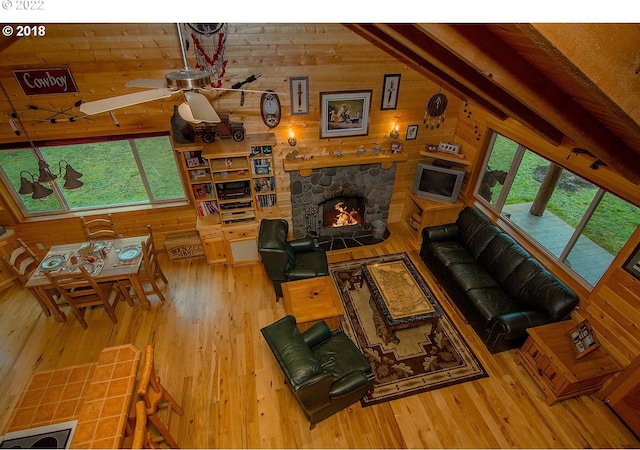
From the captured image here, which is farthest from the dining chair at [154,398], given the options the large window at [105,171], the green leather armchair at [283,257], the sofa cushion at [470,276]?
the sofa cushion at [470,276]

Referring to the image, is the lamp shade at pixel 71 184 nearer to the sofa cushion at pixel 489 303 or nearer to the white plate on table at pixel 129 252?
the white plate on table at pixel 129 252

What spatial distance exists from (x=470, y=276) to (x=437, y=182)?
1.74 meters

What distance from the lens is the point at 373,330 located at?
3.96 metres

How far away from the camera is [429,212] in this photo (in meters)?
5.19

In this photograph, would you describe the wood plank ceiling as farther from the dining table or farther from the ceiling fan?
the dining table

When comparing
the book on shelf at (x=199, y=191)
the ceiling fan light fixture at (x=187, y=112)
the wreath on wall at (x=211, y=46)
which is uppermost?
the wreath on wall at (x=211, y=46)

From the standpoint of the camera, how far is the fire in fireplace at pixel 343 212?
550 cm

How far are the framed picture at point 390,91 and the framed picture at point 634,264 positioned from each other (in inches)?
134

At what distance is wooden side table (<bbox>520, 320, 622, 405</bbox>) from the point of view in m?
2.98

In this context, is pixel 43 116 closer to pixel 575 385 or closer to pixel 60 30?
pixel 60 30
